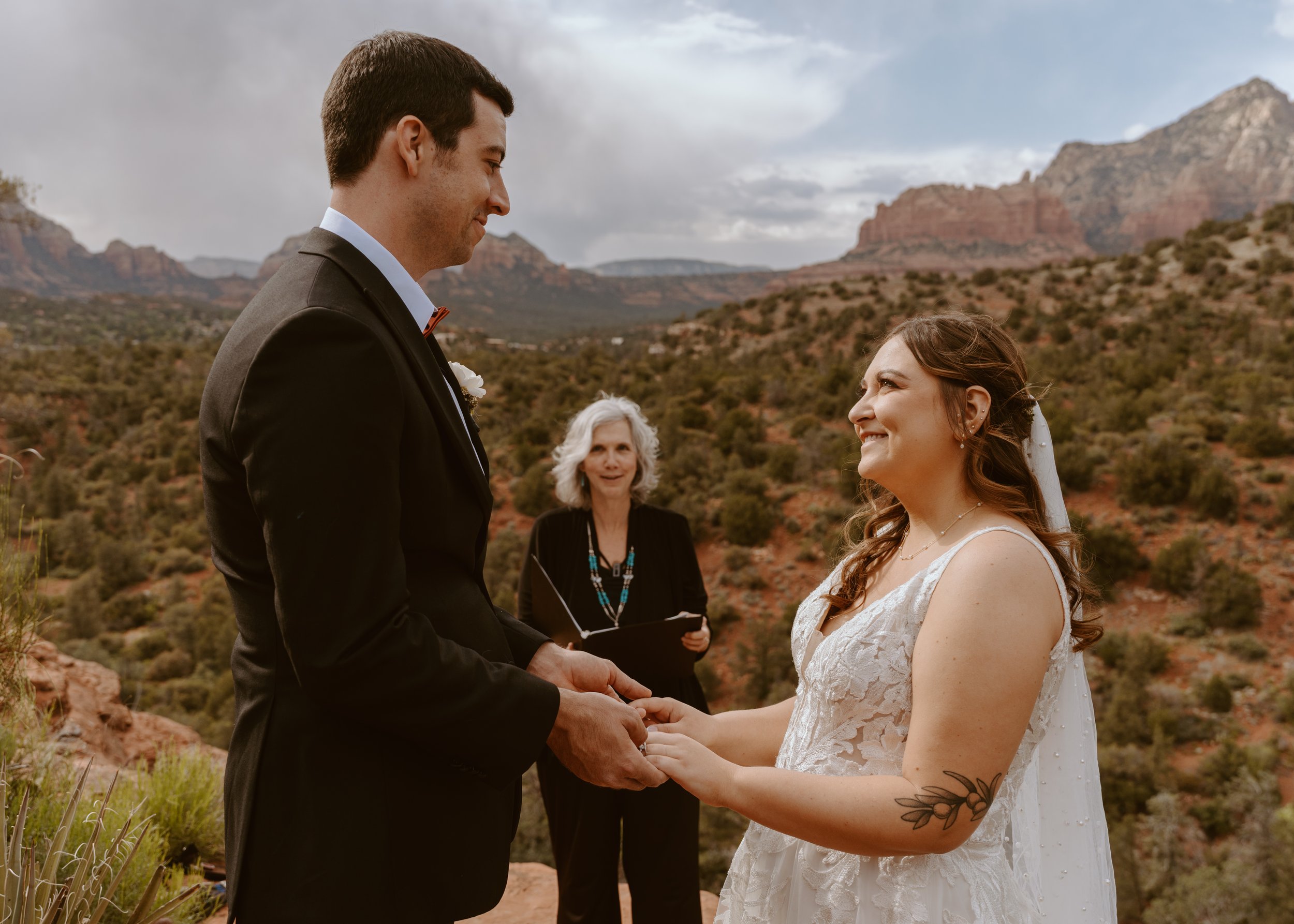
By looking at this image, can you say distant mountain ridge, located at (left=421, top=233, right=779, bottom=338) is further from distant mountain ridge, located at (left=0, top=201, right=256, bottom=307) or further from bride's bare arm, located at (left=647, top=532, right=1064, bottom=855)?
bride's bare arm, located at (left=647, top=532, right=1064, bottom=855)

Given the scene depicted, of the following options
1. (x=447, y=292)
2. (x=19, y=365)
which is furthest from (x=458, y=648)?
(x=447, y=292)

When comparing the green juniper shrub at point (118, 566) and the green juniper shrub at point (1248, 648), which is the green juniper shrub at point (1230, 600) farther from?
the green juniper shrub at point (118, 566)

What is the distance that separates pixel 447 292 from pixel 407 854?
89.7m

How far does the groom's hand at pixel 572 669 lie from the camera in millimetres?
1969

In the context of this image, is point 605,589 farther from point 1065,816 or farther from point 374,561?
point 374,561

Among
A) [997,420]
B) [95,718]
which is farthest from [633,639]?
[95,718]

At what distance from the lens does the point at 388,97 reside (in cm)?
157

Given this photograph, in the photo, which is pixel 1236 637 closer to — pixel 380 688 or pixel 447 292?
pixel 380 688

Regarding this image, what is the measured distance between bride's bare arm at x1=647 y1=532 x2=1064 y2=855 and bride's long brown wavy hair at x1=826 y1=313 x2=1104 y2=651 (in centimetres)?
24

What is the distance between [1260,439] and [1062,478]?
9.34 ft

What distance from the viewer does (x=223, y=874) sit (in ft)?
13.3

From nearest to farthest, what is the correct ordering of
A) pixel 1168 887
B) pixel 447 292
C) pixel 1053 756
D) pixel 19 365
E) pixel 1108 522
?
pixel 1053 756
pixel 1168 887
pixel 1108 522
pixel 19 365
pixel 447 292

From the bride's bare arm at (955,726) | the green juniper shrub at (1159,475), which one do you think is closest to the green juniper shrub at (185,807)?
the bride's bare arm at (955,726)

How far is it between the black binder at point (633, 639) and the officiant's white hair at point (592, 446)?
730 millimetres
